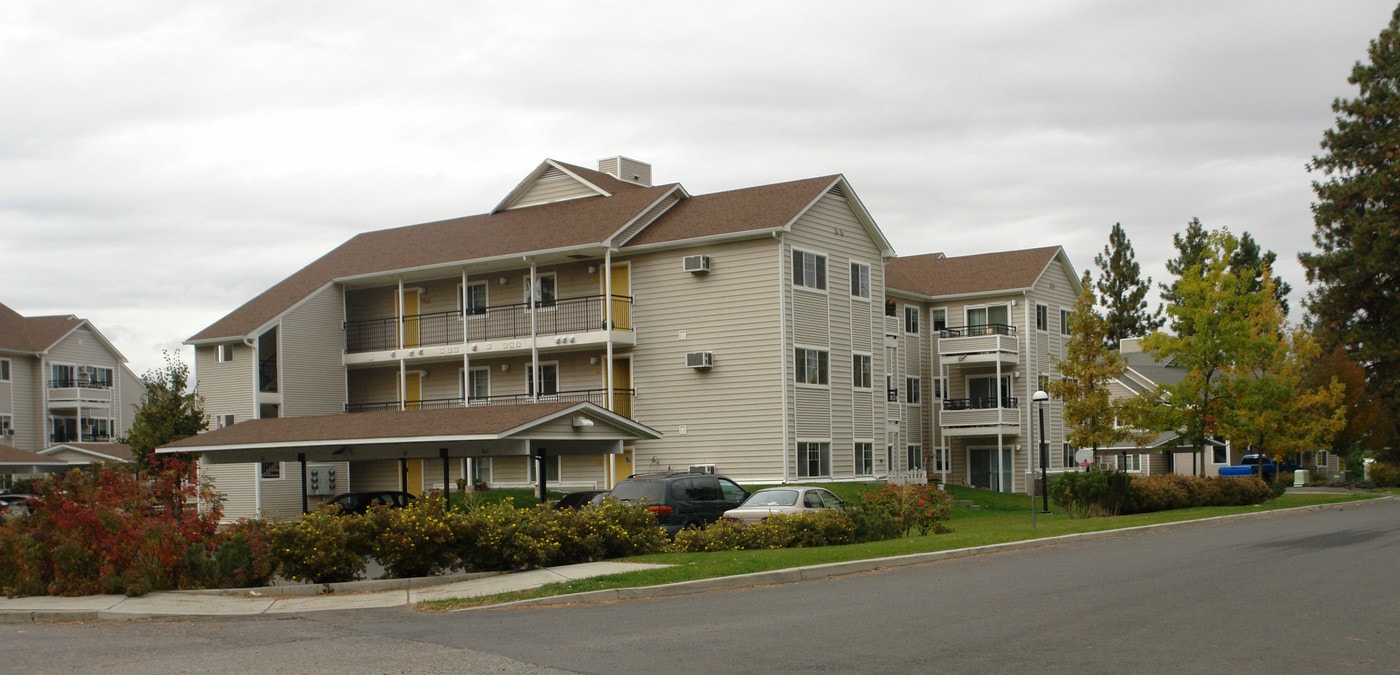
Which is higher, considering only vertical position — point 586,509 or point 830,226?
point 830,226

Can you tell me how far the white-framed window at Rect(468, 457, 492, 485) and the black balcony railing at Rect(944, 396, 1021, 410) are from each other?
19.4 meters

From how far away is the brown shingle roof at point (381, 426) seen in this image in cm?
2873

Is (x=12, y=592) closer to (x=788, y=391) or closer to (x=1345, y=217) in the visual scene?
(x=788, y=391)

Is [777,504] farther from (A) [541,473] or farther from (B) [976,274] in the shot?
(B) [976,274]

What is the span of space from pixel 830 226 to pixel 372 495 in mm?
16204

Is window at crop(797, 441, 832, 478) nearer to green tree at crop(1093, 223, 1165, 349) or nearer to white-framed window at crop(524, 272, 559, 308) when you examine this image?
white-framed window at crop(524, 272, 559, 308)

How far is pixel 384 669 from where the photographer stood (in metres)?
11.0

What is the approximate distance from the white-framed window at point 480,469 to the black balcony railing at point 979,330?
2004 centimetres

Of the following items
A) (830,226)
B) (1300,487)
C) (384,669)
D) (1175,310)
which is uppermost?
(830,226)

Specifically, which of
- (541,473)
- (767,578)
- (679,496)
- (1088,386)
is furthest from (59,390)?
(767,578)

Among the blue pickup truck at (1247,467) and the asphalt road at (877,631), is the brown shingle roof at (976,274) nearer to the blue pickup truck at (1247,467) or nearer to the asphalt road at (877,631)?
the blue pickup truck at (1247,467)

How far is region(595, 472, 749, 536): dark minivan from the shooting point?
84.4ft

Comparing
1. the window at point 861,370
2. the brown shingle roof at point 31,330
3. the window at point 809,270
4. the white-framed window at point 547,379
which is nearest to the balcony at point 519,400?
the white-framed window at point 547,379

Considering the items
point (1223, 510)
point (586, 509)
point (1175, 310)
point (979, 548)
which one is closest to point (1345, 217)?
point (1175, 310)
